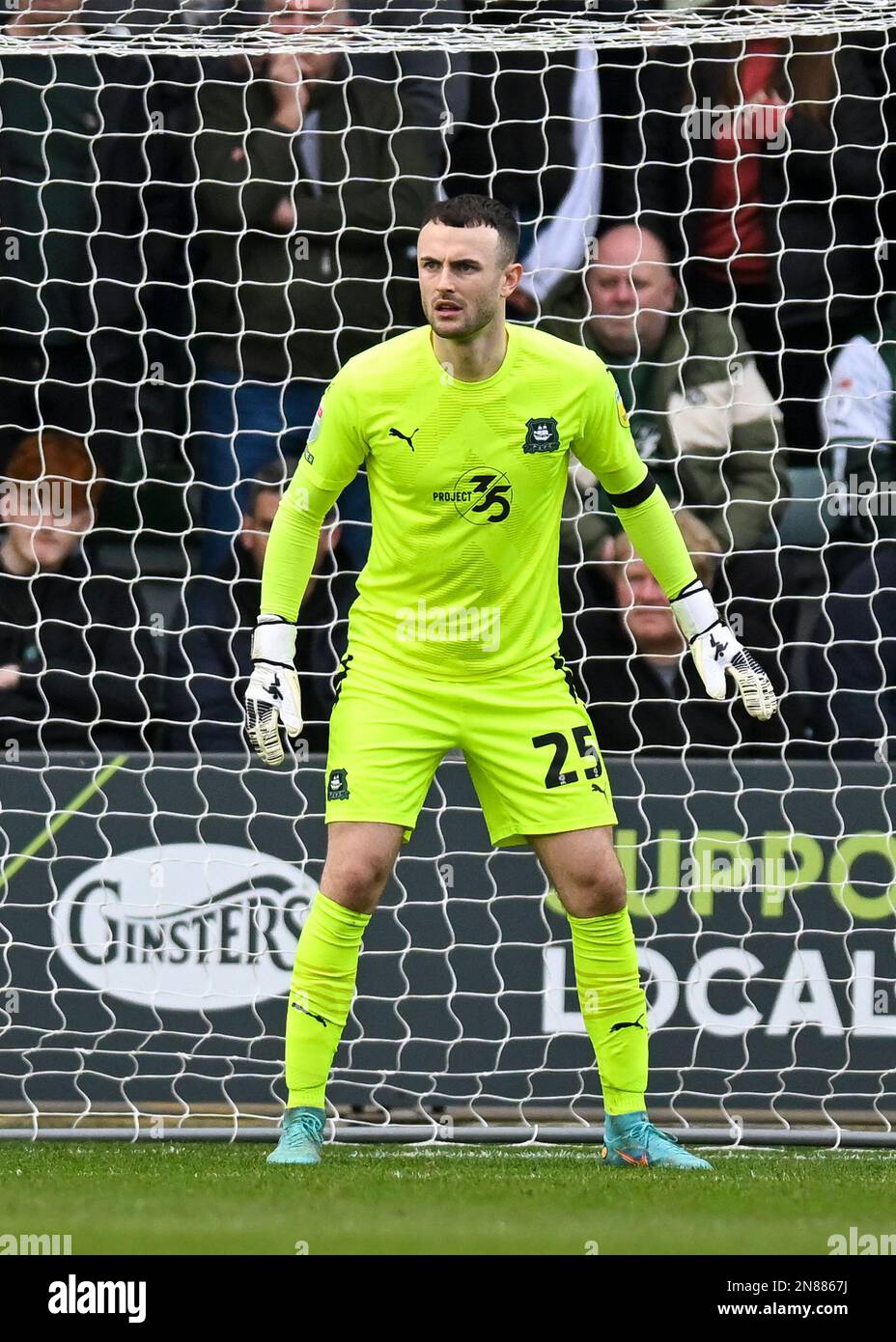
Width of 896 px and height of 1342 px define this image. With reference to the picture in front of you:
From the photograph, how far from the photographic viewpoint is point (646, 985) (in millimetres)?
5895

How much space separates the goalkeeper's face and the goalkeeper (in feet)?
0.11

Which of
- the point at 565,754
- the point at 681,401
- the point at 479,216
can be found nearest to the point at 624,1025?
the point at 565,754

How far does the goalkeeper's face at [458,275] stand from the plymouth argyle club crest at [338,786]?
3.49 feet

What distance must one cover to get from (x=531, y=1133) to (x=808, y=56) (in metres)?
3.89

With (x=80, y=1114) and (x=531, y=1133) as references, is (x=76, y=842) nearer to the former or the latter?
(x=80, y=1114)

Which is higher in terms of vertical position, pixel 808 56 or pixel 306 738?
pixel 808 56

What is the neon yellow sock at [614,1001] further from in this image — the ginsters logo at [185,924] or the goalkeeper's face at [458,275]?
the goalkeeper's face at [458,275]

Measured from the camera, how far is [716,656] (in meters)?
4.87

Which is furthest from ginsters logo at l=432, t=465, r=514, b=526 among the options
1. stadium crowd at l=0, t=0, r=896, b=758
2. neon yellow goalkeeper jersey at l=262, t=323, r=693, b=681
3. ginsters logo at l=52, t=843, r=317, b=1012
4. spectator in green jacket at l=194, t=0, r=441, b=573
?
spectator in green jacket at l=194, t=0, r=441, b=573

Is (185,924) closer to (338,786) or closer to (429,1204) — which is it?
(338,786)

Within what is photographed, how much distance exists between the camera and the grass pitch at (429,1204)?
12.3ft

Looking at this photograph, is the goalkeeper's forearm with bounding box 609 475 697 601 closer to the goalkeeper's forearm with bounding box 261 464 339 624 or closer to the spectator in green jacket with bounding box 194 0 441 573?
the goalkeeper's forearm with bounding box 261 464 339 624

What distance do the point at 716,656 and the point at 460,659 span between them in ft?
2.10
